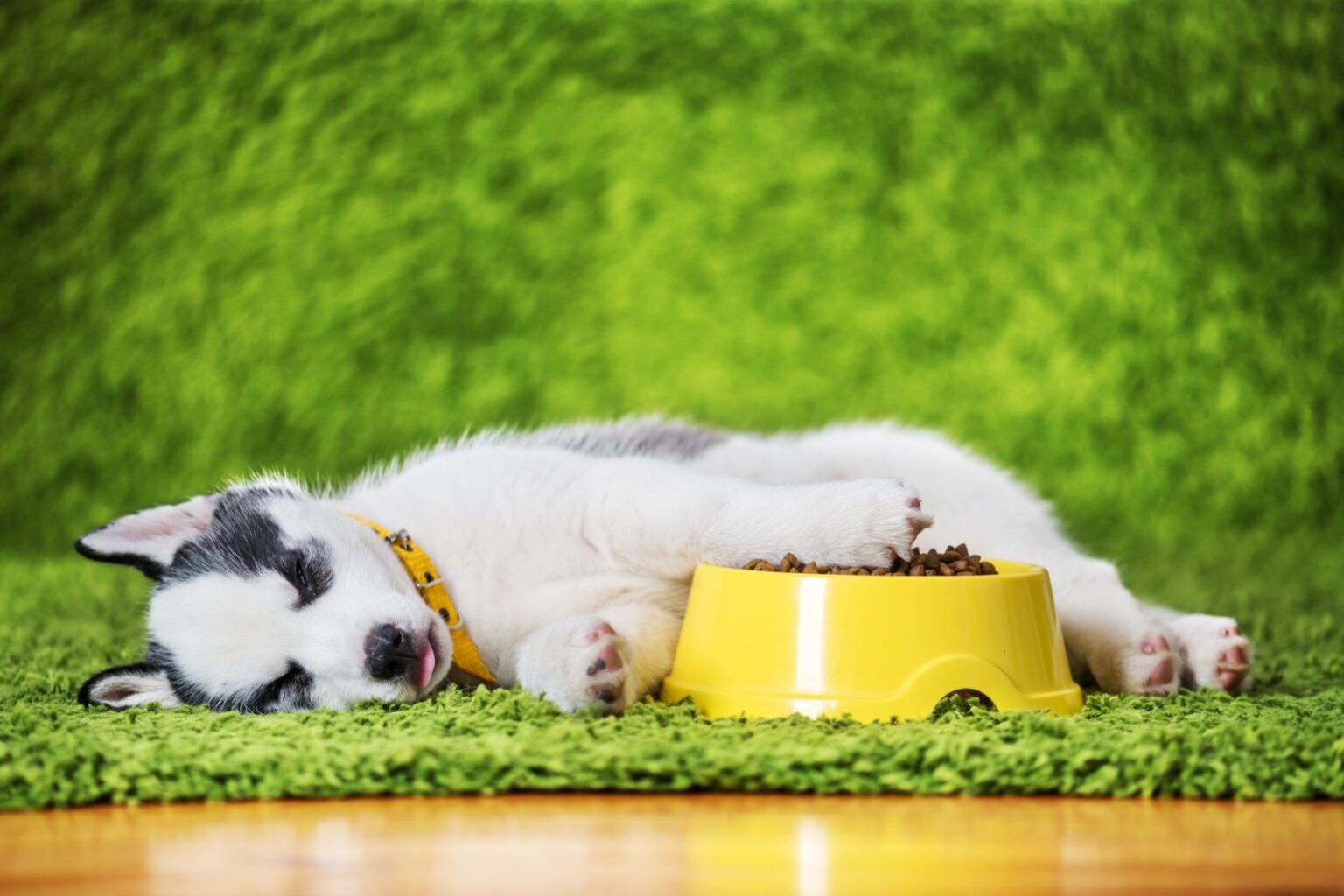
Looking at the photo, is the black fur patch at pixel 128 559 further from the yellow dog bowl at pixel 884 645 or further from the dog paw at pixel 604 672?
the yellow dog bowl at pixel 884 645

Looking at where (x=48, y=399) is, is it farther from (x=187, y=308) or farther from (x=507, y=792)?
(x=507, y=792)

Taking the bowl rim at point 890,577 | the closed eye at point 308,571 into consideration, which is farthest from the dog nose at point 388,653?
the bowl rim at point 890,577

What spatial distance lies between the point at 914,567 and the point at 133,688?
4.18ft

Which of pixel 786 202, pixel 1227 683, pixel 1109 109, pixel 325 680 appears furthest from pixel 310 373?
pixel 1227 683

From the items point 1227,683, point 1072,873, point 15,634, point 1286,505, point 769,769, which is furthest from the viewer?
point 1286,505

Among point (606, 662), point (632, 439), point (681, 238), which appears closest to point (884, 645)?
point (606, 662)

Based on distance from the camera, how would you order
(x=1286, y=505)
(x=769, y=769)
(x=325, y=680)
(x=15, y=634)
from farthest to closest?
(x=1286, y=505) → (x=15, y=634) → (x=325, y=680) → (x=769, y=769)

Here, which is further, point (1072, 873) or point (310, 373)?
point (310, 373)

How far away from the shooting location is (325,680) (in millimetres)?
2262

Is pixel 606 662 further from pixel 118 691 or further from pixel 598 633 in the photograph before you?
pixel 118 691

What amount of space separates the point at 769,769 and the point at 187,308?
3040 mm

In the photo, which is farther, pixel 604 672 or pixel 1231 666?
pixel 1231 666

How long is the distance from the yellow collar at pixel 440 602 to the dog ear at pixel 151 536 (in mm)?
292

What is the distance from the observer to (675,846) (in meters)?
1.58
